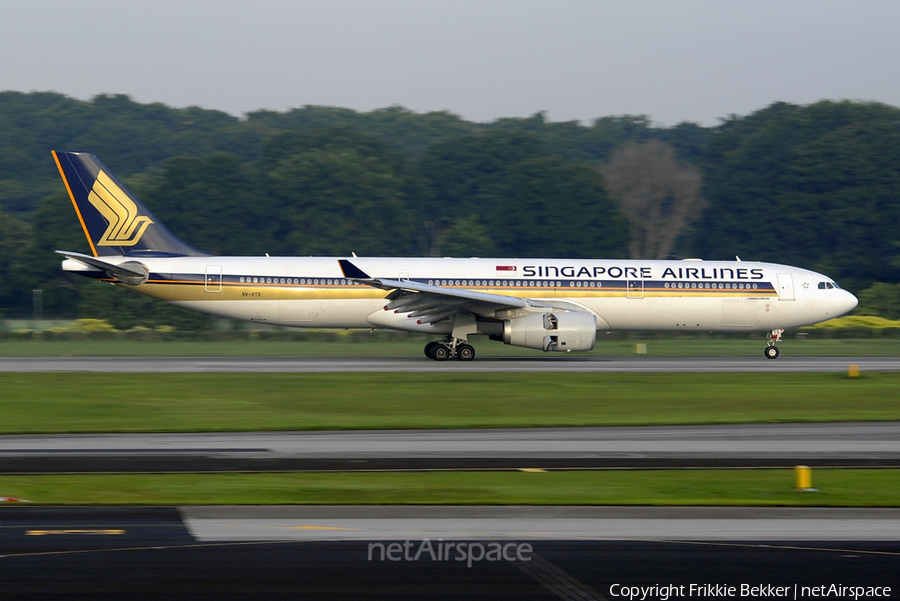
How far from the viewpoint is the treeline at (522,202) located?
297 feet

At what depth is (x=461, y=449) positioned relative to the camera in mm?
18219

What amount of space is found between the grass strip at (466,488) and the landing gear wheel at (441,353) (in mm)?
21210

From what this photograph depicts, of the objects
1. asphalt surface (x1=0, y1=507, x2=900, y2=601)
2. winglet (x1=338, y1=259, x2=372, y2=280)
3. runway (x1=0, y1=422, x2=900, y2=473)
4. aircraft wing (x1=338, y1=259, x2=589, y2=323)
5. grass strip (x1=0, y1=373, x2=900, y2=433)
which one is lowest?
asphalt surface (x1=0, y1=507, x2=900, y2=601)

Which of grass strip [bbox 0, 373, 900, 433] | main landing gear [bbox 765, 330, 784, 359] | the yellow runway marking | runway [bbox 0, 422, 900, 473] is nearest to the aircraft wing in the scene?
grass strip [bbox 0, 373, 900, 433]

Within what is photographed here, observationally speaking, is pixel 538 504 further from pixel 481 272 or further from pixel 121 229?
pixel 121 229

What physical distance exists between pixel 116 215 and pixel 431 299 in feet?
40.3

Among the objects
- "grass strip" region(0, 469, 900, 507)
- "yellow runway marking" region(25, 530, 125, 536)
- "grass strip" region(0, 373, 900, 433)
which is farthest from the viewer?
"grass strip" region(0, 373, 900, 433)

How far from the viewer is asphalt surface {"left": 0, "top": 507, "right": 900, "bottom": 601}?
944cm

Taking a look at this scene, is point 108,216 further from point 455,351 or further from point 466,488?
point 466,488

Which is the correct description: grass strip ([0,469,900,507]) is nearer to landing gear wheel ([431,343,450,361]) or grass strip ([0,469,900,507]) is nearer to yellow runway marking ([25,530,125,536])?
yellow runway marking ([25,530,125,536])

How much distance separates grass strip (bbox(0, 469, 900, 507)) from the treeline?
65933 mm

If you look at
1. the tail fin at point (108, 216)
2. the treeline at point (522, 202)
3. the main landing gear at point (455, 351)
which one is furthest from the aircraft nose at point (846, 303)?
the treeline at point (522, 202)

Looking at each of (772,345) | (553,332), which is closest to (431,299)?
(553,332)

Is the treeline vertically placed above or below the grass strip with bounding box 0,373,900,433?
above
